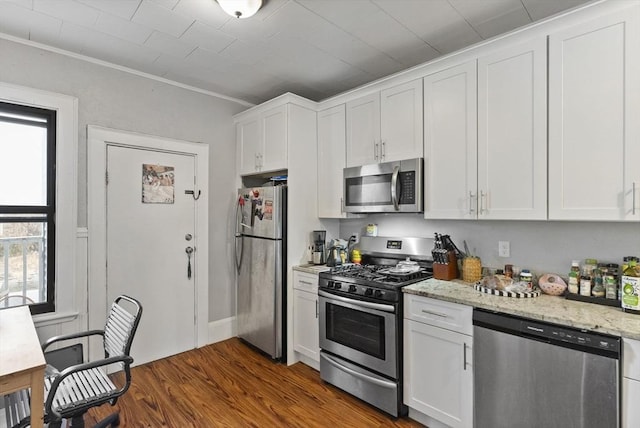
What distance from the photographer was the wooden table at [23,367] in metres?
1.34

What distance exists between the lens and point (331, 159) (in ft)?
10.5

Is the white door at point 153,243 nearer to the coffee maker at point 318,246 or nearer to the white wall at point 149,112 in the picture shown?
the white wall at point 149,112

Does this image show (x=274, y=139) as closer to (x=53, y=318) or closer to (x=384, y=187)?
(x=384, y=187)

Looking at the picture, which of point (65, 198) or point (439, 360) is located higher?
point (65, 198)

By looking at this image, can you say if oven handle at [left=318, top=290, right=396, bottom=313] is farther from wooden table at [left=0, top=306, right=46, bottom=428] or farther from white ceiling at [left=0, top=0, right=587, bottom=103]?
white ceiling at [left=0, top=0, right=587, bottom=103]

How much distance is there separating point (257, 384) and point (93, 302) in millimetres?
1536

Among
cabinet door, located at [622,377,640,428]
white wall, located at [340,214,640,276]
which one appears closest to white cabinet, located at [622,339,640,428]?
cabinet door, located at [622,377,640,428]

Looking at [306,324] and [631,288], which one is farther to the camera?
[306,324]

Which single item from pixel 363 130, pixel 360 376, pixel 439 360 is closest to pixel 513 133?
pixel 363 130

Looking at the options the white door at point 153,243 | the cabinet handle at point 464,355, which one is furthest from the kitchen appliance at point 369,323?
the white door at point 153,243

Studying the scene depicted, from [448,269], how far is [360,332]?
801 mm

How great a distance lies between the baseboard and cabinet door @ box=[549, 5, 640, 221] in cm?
315

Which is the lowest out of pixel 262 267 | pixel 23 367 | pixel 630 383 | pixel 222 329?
pixel 222 329

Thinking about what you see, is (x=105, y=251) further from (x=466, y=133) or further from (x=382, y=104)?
(x=466, y=133)
